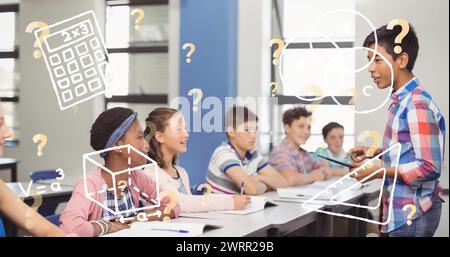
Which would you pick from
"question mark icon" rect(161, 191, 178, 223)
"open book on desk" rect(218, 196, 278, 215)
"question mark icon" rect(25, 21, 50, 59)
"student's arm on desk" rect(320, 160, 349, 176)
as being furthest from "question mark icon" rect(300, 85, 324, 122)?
"question mark icon" rect(25, 21, 50, 59)

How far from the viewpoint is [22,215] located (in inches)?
80.3

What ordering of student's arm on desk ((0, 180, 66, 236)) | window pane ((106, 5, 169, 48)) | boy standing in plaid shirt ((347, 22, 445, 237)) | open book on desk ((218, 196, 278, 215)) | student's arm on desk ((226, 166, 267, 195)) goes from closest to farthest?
student's arm on desk ((0, 180, 66, 236)) → boy standing in plaid shirt ((347, 22, 445, 237)) → window pane ((106, 5, 169, 48)) → open book on desk ((218, 196, 278, 215)) → student's arm on desk ((226, 166, 267, 195))

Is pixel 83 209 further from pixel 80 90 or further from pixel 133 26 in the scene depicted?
pixel 133 26

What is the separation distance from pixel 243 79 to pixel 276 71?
124mm

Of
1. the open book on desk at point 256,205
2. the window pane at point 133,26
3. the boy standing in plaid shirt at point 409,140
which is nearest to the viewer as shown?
the boy standing in plaid shirt at point 409,140

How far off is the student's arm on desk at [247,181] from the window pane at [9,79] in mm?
910

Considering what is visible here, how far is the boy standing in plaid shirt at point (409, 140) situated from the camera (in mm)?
2141

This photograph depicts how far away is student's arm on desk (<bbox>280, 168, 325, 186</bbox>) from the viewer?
2459 millimetres

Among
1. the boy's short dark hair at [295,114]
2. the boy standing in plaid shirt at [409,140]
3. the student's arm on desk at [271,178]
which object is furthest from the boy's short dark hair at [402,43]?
the student's arm on desk at [271,178]

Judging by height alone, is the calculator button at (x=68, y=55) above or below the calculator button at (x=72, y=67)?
above

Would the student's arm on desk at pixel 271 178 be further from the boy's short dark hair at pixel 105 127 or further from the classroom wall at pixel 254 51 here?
the boy's short dark hair at pixel 105 127

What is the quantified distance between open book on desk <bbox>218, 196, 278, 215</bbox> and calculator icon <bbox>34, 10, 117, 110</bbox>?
67 cm

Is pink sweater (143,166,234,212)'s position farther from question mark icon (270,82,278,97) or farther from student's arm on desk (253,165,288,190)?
question mark icon (270,82,278,97)

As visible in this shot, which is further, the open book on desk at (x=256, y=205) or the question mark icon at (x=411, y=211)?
the open book on desk at (x=256, y=205)
